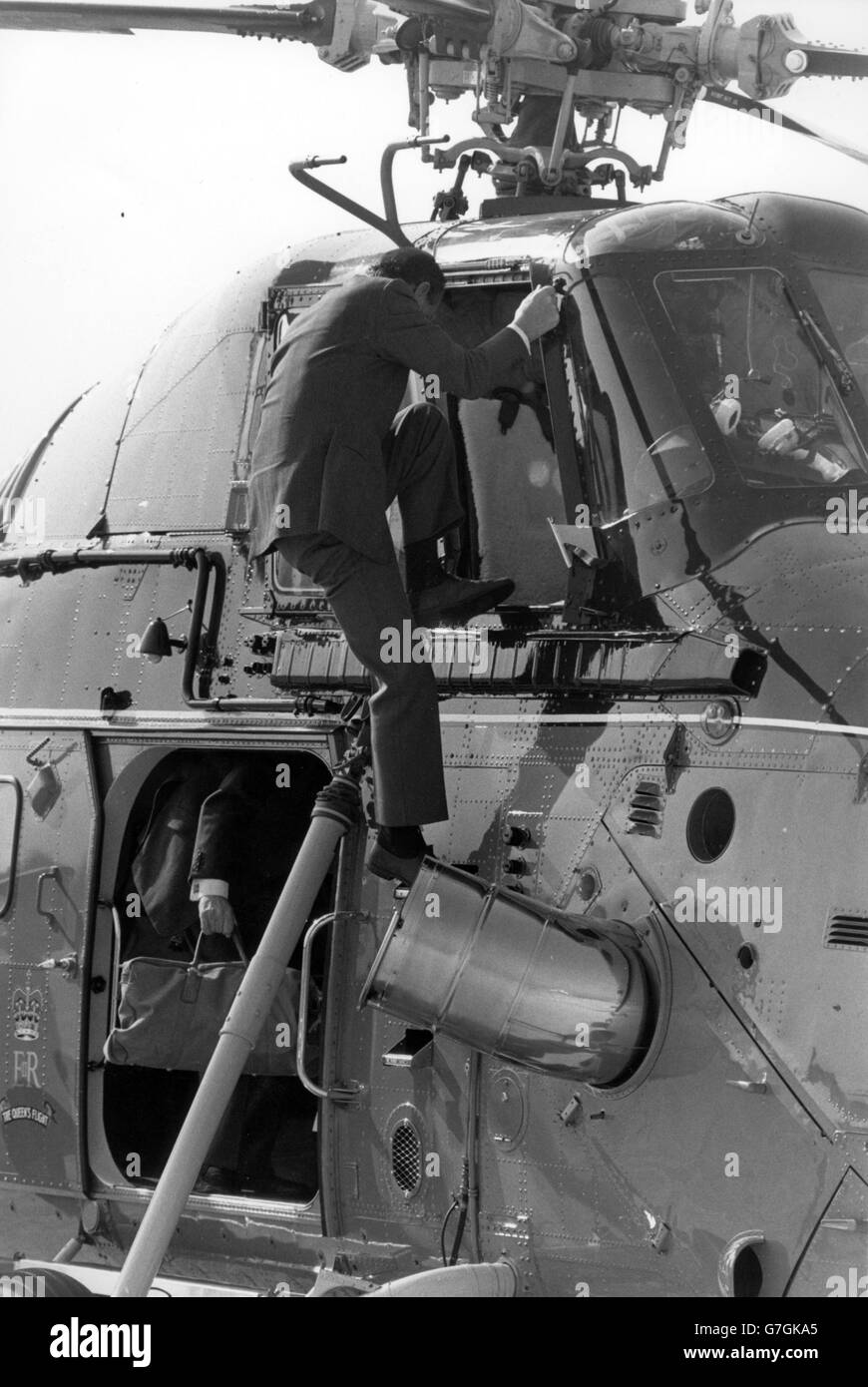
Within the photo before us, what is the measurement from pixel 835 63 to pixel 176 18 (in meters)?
2.49

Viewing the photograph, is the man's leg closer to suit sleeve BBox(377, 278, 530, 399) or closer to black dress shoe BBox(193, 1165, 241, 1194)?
suit sleeve BBox(377, 278, 530, 399)

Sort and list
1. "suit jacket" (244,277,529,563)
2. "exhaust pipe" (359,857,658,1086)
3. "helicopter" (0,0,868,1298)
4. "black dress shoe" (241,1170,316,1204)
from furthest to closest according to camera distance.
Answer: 1. "black dress shoe" (241,1170,316,1204)
2. "suit jacket" (244,277,529,563)
3. "exhaust pipe" (359,857,658,1086)
4. "helicopter" (0,0,868,1298)

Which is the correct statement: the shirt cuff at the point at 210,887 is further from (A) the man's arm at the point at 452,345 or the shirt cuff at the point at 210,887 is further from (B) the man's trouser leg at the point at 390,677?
(A) the man's arm at the point at 452,345

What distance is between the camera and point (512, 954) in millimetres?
5637

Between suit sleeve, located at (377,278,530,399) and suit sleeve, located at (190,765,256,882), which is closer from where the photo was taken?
suit sleeve, located at (377,278,530,399)

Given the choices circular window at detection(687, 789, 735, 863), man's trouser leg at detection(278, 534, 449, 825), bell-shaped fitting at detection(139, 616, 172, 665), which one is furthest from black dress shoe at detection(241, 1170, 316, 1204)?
circular window at detection(687, 789, 735, 863)

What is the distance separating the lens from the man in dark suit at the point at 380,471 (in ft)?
19.6

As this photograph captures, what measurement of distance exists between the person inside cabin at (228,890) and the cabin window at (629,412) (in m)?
1.83

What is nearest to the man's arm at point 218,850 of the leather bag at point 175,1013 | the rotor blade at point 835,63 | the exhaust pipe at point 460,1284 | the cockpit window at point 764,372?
the leather bag at point 175,1013

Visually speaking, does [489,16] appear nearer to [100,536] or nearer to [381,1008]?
[100,536]

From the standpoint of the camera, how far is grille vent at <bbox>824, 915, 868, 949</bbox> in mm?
5160

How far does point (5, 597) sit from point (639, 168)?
10.2 ft

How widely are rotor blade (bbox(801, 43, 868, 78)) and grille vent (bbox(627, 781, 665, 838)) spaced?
3219 millimetres

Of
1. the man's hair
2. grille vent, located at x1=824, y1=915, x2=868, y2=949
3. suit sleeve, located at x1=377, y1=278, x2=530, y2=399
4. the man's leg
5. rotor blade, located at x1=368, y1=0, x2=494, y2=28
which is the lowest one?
grille vent, located at x1=824, y1=915, x2=868, y2=949
